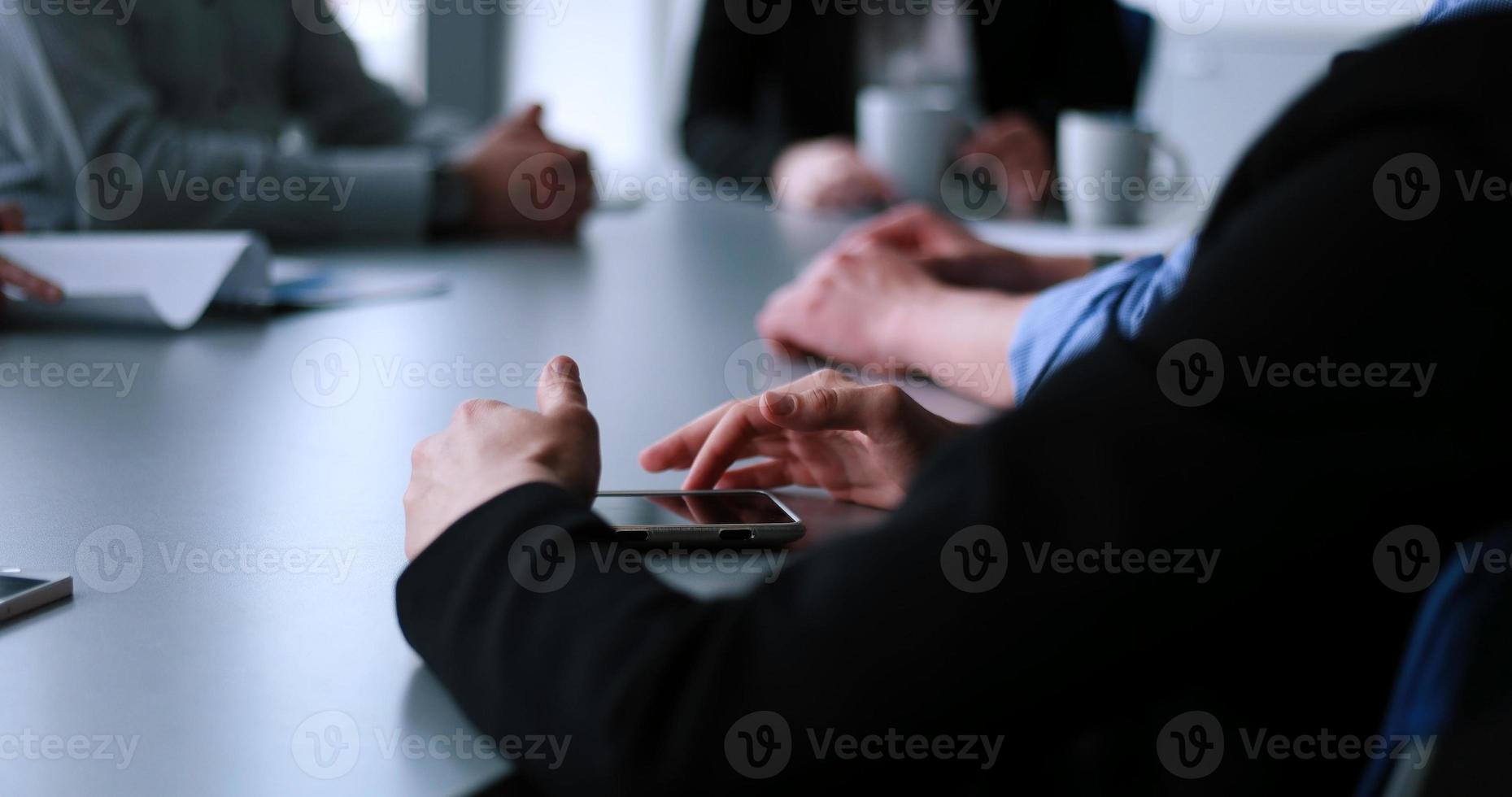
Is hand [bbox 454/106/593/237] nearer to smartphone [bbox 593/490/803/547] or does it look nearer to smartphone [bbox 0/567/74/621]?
smartphone [bbox 593/490/803/547]

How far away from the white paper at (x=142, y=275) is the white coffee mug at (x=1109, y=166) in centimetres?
98

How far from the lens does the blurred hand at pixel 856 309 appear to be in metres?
0.91

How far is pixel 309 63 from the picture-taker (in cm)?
189

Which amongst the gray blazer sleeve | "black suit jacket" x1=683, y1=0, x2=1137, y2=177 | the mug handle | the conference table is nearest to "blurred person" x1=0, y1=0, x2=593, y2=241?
the gray blazer sleeve

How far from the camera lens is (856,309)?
94cm

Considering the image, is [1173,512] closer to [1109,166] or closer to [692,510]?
[692,510]

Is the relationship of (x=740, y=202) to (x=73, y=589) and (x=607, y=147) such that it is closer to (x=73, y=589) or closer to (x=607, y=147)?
(x=73, y=589)

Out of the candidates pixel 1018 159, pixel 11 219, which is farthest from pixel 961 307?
pixel 1018 159

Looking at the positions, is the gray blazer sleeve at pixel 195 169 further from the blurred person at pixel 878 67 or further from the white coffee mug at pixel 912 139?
the blurred person at pixel 878 67

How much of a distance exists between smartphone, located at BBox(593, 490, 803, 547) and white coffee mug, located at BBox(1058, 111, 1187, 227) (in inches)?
42.1

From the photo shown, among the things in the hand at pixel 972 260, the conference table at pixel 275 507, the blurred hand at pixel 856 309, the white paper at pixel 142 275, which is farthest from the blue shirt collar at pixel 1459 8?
the white paper at pixel 142 275

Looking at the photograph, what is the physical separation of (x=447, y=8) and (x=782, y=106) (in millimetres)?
1304

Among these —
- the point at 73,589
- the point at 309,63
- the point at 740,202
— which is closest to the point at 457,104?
the point at 309,63

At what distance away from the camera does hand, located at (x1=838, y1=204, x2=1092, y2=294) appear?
3.49ft
